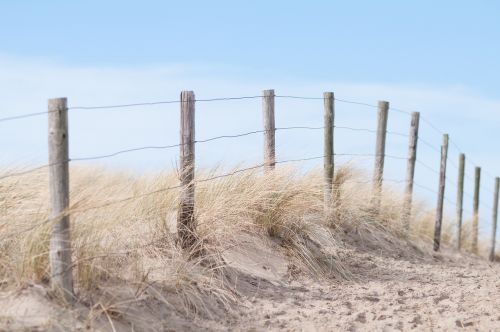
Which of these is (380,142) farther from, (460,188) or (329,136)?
(460,188)

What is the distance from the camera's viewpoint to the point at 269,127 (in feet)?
25.5

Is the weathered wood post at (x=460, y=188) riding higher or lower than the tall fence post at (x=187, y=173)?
lower

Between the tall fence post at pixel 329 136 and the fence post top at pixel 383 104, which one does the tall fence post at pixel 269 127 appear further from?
the fence post top at pixel 383 104

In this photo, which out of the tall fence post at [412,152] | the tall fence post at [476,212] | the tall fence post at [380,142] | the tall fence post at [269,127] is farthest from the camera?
the tall fence post at [476,212]

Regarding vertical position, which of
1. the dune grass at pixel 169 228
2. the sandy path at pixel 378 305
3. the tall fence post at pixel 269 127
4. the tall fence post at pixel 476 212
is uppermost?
the tall fence post at pixel 269 127

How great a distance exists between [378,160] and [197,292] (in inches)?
210

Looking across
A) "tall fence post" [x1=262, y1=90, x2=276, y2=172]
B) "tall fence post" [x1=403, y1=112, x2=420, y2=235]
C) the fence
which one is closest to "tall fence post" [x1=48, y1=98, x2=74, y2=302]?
the fence

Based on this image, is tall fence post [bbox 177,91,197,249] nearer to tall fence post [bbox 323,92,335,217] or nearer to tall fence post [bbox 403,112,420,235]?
tall fence post [bbox 323,92,335,217]

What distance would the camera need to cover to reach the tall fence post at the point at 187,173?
5988mm

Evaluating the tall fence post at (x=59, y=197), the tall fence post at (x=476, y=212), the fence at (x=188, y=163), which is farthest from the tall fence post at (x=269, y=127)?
the tall fence post at (x=476, y=212)

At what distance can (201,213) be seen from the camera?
6.39 meters

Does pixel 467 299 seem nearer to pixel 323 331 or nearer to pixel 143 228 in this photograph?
pixel 323 331

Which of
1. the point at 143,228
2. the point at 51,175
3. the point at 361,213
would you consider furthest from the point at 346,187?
the point at 51,175

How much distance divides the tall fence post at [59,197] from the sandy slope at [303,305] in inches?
5.8
